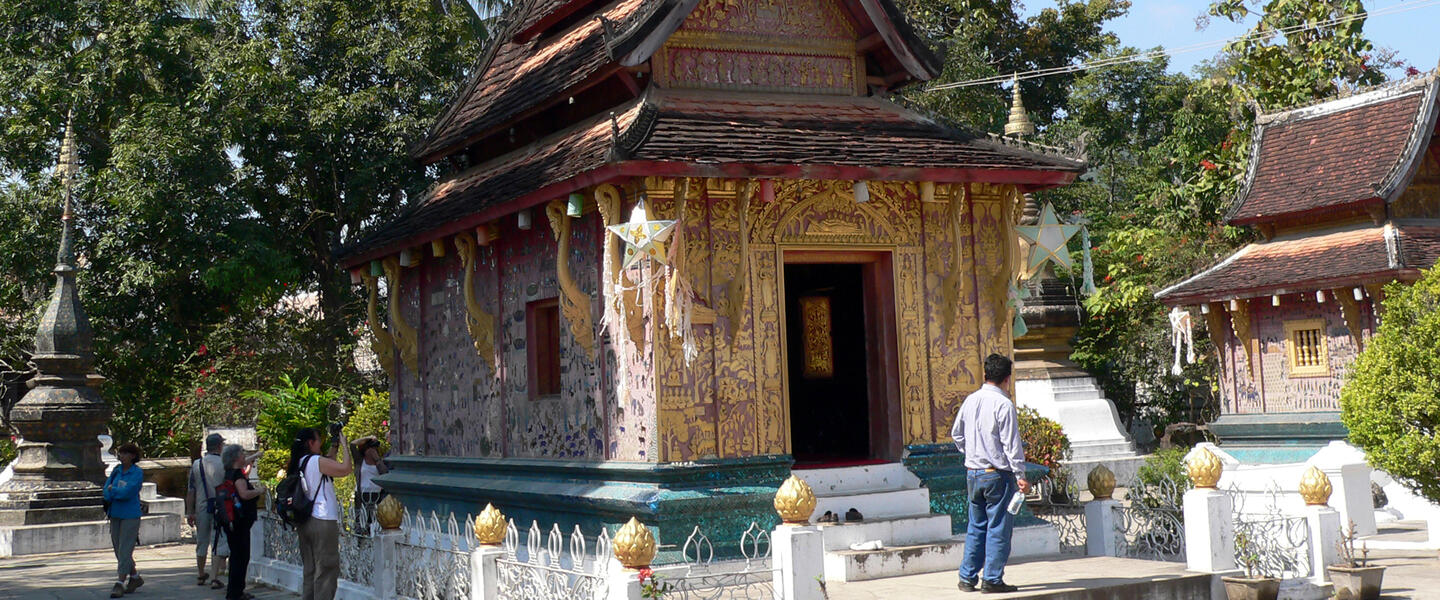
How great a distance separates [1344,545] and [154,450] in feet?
73.0

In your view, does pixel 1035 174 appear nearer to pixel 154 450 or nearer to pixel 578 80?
pixel 578 80

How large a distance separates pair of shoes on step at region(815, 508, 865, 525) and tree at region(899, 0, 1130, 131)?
21371 mm

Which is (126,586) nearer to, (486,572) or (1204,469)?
(486,572)

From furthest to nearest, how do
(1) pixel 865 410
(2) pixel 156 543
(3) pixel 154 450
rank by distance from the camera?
(3) pixel 154 450
(2) pixel 156 543
(1) pixel 865 410

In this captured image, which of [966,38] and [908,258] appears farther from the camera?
[966,38]

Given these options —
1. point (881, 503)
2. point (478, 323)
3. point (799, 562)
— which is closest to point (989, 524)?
point (799, 562)

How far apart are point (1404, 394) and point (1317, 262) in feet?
25.5

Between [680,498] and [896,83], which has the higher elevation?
[896,83]

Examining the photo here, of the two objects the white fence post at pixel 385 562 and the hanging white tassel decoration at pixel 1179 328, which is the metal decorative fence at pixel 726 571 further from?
the hanging white tassel decoration at pixel 1179 328

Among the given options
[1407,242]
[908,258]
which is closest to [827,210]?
[908,258]

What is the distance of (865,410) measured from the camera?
1355 centimetres

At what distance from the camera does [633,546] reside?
848 cm

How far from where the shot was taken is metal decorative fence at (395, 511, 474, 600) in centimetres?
1042

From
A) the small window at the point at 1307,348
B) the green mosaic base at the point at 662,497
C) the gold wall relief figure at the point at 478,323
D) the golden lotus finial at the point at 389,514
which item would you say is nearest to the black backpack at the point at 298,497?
the golden lotus finial at the point at 389,514
